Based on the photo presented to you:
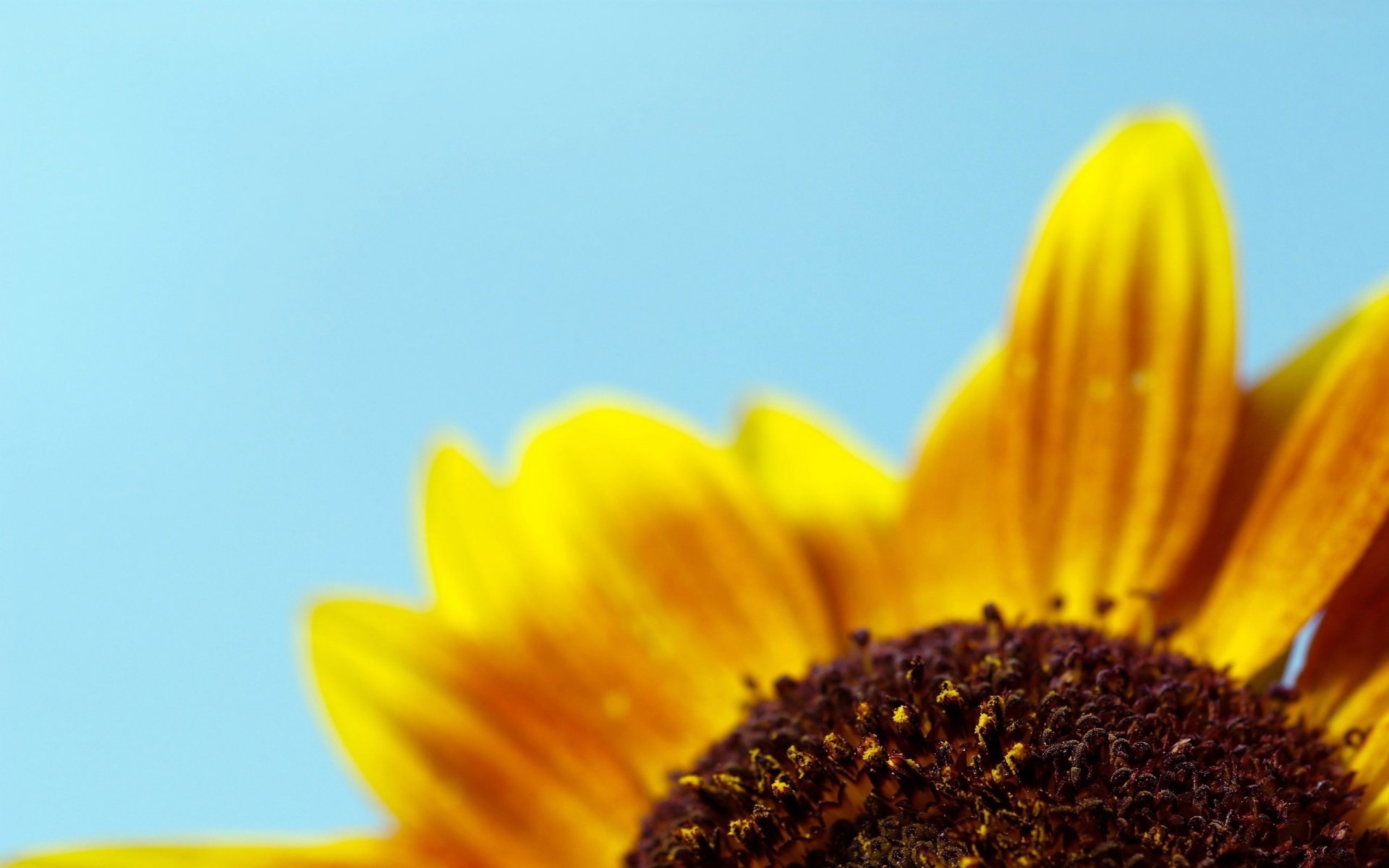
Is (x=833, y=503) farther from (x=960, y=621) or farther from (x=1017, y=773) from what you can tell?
(x=1017, y=773)

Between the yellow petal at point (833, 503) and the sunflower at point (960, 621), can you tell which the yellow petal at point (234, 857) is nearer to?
the sunflower at point (960, 621)

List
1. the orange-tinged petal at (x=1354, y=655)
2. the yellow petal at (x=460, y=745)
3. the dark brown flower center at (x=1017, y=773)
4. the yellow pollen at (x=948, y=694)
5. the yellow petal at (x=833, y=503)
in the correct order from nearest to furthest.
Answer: the dark brown flower center at (x=1017, y=773) → the yellow pollen at (x=948, y=694) → the orange-tinged petal at (x=1354, y=655) → the yellow petal at (x=460, y=745) → the yellow petal at (x=833, y=503)

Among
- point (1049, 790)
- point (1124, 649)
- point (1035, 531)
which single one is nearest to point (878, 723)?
point (1049, 790)

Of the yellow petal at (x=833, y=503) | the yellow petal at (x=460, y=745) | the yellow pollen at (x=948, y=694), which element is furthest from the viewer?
the yellow petal at (x=833, y=503)

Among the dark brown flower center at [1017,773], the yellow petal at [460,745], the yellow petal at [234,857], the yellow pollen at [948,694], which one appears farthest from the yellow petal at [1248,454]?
the yellow petal at [234,857]

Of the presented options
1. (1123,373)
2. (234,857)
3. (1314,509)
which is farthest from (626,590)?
(1314,509)

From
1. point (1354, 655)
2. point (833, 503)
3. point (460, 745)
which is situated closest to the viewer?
point (1354, 655)

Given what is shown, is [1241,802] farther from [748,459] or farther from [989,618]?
[748,459]
